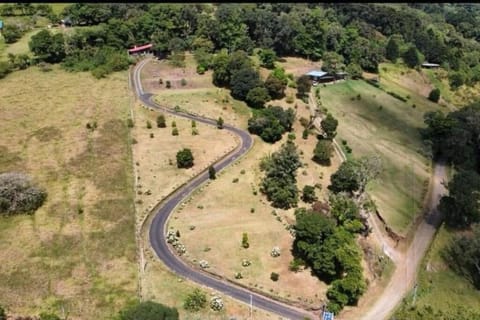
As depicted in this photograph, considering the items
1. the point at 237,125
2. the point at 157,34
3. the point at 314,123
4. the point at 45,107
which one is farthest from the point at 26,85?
the point at 314,123

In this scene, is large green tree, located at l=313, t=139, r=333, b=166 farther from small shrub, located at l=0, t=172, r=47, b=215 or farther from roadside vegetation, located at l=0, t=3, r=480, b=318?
small shrub, located at l=0, t=172, r=47, b=215

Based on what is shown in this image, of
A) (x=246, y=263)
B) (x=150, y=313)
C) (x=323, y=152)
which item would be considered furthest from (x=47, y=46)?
(x=150, y=313)

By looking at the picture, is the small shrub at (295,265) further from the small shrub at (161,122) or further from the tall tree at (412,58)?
the tall tree at (412,58)

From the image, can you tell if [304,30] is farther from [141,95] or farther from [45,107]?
[45,107]

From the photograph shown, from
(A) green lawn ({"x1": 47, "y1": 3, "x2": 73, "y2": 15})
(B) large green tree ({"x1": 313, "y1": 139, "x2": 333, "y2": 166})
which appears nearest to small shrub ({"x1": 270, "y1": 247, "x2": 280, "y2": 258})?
(B) large green tree ({"x1": 313, "y1": 139, "x2": 333, "y2": 166})

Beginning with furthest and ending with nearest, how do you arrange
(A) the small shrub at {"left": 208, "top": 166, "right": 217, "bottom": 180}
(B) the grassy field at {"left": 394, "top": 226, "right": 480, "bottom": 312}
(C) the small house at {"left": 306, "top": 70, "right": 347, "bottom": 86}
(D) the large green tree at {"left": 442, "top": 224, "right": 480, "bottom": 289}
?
(C) the small house at {"left": 306, "top": 70, "right": 347, "bottom": 86}, (A) the small shrub at {"left": 208, "top": 166, "right": 217, "bottom": 180}, (D) the large green tree at {"left": 442, "top": 224, "right": 480, "bottom": 289}, (B) the grassy field at {"left": 394, "top": 226, "right": 480, "bottom": 312}

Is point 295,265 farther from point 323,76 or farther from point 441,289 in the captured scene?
point 323,76
